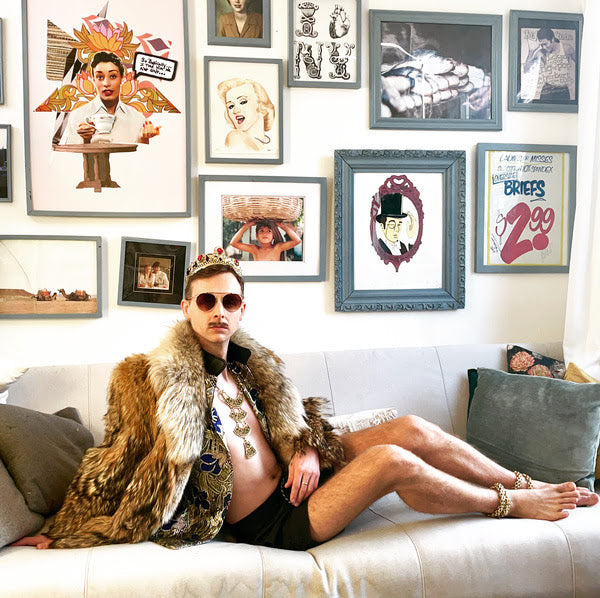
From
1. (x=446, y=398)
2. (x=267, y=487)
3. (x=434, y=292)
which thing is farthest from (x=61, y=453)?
(x=434, y=292)

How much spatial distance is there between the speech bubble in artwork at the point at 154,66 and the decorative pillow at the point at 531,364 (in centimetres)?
189

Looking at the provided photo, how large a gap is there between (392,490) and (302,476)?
284 millimetres

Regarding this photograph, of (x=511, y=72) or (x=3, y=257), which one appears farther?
(x=511, y=72)

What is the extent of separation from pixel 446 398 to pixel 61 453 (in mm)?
1562

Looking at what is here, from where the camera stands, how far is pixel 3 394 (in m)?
2.48

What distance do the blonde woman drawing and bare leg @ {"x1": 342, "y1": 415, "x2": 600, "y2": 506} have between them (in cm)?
140

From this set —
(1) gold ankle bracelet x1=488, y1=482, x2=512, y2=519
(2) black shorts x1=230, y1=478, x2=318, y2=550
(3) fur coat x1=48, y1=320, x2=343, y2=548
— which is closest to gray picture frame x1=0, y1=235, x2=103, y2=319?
(3) fur coat x1=48, y1=320, x2=343, y2=548

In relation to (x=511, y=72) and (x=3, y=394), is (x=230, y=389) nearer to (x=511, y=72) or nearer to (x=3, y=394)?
(x=3, y=394)

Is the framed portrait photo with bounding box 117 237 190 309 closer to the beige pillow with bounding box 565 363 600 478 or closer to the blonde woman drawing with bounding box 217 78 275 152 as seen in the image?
the blonde woman drawing with bounding box 217 78 275 152

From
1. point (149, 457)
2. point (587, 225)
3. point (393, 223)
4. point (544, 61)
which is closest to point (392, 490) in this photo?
point (149, 457)

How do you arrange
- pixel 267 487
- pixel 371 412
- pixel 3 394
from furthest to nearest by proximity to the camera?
pixel 371 412, pixel 3 394, pixel 267 487

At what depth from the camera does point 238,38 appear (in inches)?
117

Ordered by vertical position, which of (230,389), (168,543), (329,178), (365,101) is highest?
(365,101)

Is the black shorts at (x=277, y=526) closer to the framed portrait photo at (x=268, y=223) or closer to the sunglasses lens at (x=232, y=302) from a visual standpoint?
the sunglasses lens at (x=232, y=302)
